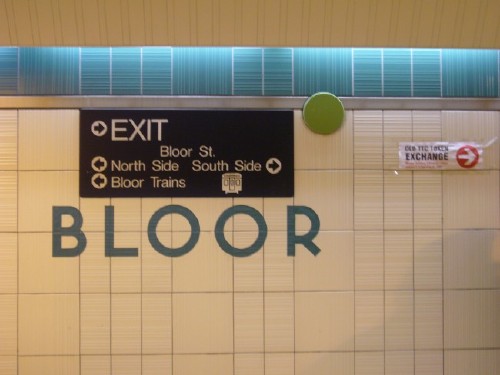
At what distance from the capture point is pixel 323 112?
4168 millimetres

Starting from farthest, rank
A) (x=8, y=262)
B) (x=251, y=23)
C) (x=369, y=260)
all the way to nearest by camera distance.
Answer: (x=369, y=260), (x=8, y=262), (x=251, y=23)

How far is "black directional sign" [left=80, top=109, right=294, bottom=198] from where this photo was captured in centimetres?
416

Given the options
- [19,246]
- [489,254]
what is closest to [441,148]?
[489,254]

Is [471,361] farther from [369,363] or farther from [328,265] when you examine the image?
[328,265]

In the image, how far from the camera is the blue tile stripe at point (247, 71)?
4203 mm

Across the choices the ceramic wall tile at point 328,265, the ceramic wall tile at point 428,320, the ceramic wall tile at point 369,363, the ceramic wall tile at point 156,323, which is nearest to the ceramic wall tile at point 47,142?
the ceramic wall tile at point 156,323

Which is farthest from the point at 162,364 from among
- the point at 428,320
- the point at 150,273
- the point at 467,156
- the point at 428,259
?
the point at 467,156

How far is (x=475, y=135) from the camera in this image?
4273 millimetres

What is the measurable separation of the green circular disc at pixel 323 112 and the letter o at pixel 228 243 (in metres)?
0.87

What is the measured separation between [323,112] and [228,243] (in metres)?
1.31

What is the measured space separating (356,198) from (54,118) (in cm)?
255

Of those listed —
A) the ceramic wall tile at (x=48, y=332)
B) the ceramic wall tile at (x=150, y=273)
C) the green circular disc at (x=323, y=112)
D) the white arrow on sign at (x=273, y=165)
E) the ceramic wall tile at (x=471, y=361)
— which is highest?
the green circular disc at (x=323, y=112)

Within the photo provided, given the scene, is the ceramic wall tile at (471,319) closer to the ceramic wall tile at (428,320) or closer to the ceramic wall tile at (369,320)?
the ceramic wall tile at (428,320)

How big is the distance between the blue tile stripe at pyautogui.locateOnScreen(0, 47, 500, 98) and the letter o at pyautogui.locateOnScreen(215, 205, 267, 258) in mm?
960
